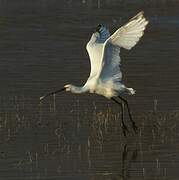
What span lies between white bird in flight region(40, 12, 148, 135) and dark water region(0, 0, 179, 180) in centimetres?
43

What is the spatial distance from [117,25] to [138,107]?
1277 cm

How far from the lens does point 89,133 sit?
1335 cm

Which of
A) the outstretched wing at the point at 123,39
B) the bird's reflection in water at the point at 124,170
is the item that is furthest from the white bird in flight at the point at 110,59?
the bird's reflection in water at the point at 124,170

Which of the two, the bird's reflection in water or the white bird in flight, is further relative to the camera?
the white bird in flight

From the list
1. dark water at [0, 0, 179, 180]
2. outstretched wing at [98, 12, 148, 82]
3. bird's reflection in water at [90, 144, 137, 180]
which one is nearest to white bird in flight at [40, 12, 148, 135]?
outstretched wing at [98, 12, 148, 82]

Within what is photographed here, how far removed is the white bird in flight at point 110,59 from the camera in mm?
13430

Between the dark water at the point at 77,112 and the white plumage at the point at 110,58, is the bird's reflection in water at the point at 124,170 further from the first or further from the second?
the white plumage at the point at 110,58

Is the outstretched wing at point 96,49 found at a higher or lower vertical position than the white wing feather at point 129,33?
lower

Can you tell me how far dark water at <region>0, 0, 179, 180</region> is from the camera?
11500 mm

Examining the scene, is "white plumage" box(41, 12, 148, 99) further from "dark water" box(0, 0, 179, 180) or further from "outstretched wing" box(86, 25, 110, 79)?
"dark water" box(0, 0, 179, 180)

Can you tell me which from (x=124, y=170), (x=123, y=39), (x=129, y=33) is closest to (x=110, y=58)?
(x=123, y=39)

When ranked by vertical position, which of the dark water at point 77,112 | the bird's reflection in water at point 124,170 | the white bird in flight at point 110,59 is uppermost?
the white bird in flight at point 110,59

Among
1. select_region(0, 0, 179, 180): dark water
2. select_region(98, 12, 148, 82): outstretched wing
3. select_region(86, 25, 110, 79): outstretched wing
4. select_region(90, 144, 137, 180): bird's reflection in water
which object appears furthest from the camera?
select_region(86, 25, 110, 79): outstretched wing

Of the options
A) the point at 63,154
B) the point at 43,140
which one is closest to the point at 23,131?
the point at 43,140
